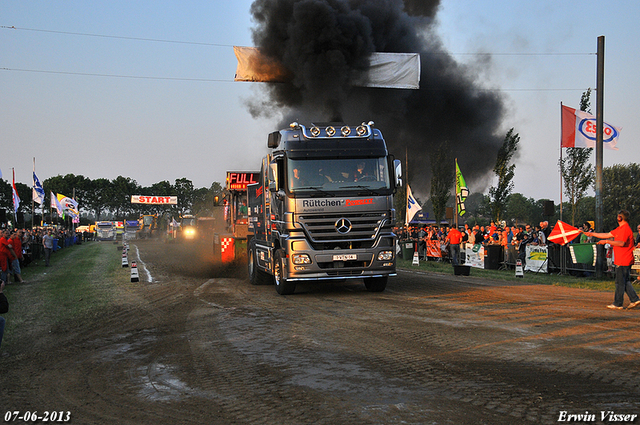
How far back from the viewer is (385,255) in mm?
11680

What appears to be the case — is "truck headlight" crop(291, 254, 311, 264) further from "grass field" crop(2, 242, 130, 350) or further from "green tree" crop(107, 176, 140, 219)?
"green tree" crop(107, 176, 140, 219)

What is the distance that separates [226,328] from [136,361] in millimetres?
2114

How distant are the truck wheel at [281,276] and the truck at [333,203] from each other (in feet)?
0.11

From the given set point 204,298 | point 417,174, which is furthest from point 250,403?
point 417,174

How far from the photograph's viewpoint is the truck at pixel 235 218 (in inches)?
703

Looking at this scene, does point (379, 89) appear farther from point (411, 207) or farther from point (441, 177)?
point (441, 177)

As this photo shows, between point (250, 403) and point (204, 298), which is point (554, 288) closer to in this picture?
point (204, 298)

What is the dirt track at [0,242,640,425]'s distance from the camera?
457cm

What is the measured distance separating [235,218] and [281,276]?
787 cm

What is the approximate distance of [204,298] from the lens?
1217cm

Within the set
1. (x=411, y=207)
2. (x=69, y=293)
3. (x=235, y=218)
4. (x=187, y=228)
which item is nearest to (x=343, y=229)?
(x=69, y=293)

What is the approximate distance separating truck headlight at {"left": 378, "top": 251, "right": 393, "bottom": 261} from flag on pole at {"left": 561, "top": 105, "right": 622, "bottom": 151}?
29.1 ft

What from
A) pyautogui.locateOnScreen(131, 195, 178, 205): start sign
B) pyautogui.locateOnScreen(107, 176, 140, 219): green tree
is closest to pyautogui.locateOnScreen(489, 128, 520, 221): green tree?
pyautogui.locateOnScreen(131, 195, 178, 205): start sign

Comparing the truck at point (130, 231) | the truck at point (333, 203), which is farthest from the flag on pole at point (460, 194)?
the truck at point (130, 231)
